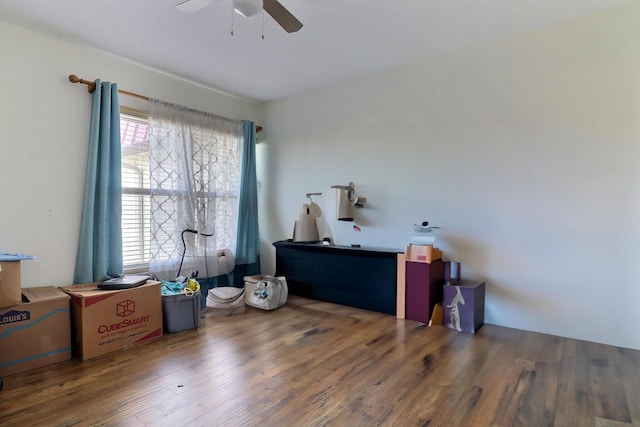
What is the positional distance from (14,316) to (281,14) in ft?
8.41

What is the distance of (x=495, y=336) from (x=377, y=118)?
2414 mm

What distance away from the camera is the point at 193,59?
3.34m

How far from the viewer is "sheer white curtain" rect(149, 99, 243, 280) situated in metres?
3.54

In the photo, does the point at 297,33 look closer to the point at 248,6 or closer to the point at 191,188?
the point at 248,6

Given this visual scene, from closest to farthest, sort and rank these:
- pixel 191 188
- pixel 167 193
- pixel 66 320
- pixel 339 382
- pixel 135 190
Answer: pixel 339 382, pixel 66 320, pixel 135 190, pixel 167 193, pixel 191 188

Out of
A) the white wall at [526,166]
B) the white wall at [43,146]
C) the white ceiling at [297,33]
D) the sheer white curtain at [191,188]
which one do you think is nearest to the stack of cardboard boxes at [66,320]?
the white wall at [43,146]

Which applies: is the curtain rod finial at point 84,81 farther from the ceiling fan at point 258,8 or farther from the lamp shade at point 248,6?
the lamp shade at point 248,6

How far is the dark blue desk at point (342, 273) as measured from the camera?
11.1 feet

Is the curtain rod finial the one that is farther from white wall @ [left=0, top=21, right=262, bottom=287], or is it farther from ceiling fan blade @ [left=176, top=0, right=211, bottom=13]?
ceiling fan blade @ [left=176, top=0, right=211, bottom=13]

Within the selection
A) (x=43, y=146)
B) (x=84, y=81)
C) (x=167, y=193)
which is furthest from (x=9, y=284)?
(x=84, y=81)

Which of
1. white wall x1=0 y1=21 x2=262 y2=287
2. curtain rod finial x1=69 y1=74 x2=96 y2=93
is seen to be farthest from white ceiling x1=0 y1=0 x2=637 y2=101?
curtain rod finial x1=69 y1=74 x2=96 y2=93

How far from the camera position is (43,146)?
285 cm

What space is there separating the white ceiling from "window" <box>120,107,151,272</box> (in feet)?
2.14

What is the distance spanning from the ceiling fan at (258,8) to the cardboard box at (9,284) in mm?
1985
